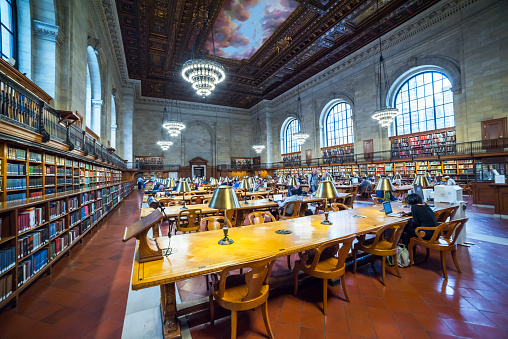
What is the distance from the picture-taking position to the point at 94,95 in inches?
368

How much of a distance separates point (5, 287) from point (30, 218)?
2.60ft

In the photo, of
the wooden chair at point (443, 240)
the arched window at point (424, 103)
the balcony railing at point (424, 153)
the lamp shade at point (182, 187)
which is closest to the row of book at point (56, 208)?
the lamp shade at point (182, 187)

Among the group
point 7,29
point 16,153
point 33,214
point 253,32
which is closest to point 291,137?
point 253,32

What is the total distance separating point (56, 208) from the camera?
3234 mm

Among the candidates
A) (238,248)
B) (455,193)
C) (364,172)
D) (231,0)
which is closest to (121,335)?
(238,248)

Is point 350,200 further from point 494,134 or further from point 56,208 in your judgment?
point 494,134

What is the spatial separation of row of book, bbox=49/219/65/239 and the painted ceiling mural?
10.2 meters

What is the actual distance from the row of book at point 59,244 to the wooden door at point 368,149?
14.4 metres

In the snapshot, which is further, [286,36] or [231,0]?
[286,36]

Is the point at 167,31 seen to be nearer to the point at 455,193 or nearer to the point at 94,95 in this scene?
the point at 94,95

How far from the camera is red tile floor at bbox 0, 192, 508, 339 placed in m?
1.79

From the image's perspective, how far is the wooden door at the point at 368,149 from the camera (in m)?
13.4

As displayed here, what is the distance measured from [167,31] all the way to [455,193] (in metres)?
13.0

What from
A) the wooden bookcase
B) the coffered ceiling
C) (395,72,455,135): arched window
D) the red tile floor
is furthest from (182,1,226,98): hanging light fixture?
(395,72,455,135): arched window
